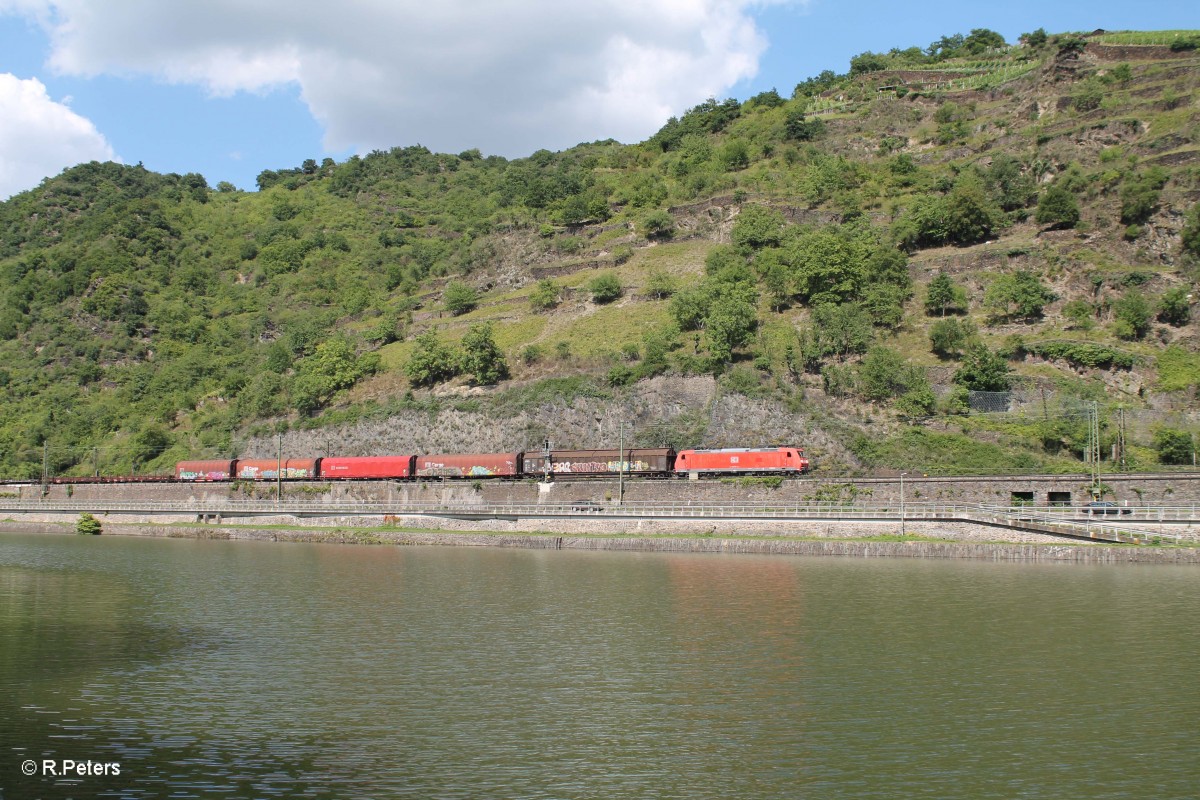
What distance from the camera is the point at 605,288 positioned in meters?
97.3

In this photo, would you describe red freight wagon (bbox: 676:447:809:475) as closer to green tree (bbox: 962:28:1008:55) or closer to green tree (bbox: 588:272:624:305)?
green tree (bbox: 588:272:624:305)

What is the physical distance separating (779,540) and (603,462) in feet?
68.1

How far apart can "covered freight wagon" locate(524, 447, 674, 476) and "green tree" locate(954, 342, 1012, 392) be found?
72.7 ft

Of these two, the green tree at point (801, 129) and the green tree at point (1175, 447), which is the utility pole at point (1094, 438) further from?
the green tree at point (801, 129)

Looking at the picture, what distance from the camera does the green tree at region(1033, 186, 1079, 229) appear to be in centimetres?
8300

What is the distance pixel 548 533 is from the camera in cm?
5838

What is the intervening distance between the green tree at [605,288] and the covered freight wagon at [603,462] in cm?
2919

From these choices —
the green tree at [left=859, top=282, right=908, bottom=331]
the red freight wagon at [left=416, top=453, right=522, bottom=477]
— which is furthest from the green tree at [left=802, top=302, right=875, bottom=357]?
the red freight wagon at [left=416, top=453, right=522, bottom=477]

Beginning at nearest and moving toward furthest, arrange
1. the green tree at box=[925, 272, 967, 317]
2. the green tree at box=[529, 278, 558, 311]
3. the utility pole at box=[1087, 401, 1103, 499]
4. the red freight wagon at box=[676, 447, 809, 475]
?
the utility pole at box=[1087, 401, 1103, 499]
the red freight wagon at box=[676, 447, 809, 475]
the green tree at box=[925, 272, 967, 317]
the green tree at box=[529, 278, 558, 311]

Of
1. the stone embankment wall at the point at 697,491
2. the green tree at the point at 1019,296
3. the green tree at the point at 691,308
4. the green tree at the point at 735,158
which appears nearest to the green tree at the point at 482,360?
the stone embankment wall at the point at 697,491

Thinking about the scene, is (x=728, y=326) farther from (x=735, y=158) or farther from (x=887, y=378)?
(x=735, y=158)

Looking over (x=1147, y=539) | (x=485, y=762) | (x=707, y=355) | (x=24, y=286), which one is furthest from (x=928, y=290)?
(x=24, y=286)

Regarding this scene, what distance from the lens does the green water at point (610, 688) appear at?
650 inches

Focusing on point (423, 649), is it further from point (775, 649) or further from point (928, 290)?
point (928, 290)
